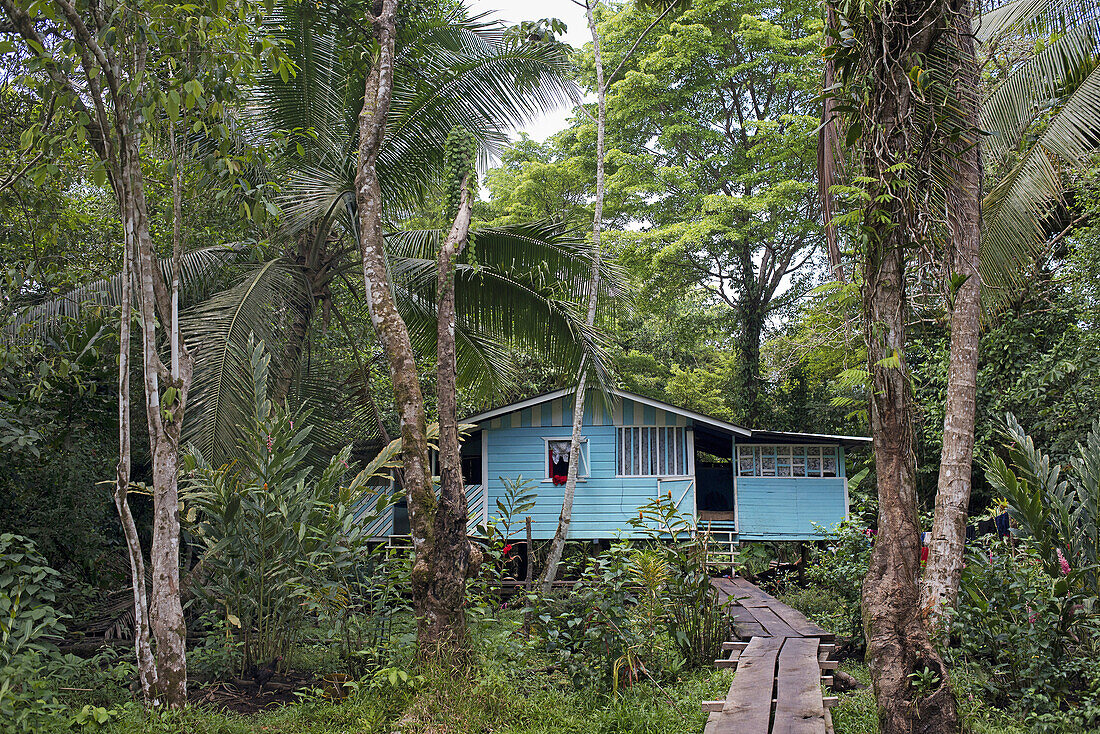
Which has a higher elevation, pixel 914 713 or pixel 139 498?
pixel 139 498

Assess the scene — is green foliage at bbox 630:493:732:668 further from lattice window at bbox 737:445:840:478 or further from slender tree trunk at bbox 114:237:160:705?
lattice window at bbox 737:445:840:478

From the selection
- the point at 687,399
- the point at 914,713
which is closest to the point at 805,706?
the point at 914,713

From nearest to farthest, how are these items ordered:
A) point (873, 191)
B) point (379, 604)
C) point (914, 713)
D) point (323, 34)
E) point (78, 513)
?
1. point (914, 713)
2. point (873, 191)
3. point (379, 604)
4. point (78, 513)
5. point (323, 34)

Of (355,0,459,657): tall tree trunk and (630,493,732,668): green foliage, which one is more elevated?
(355,0,459,657): tall tree trunk

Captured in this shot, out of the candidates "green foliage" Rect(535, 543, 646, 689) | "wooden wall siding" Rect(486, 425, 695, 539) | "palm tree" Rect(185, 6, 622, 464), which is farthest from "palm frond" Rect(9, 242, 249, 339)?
"wooden wall siding" Rect(486, 425, 695, 539)

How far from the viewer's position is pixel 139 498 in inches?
406

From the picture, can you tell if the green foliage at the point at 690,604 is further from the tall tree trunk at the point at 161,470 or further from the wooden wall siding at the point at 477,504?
the wooden wall siding at the point at 477,504

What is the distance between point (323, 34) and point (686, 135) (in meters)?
13.3

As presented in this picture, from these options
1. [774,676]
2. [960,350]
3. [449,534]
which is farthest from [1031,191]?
[449,534]

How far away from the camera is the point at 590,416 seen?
47.7ft

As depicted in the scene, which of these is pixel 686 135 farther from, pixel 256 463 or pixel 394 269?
pixel 256 463

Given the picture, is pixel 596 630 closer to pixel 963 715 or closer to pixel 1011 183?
pixel 963 715

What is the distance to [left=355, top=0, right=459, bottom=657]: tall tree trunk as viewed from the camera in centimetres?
529

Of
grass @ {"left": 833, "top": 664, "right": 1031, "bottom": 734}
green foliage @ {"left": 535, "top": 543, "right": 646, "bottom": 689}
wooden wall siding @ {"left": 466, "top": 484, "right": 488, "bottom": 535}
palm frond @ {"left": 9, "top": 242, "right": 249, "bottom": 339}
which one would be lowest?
grass @ {"left": 833, "top": 664, "right": 1031, "bottom": 734}
